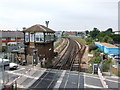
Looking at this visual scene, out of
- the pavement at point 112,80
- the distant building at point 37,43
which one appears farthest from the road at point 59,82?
the distant building at point 37,43

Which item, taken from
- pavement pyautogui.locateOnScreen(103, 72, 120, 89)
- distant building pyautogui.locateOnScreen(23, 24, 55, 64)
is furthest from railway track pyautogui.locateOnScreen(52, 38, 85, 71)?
pavement pyautogui.locateOnScreen(103, 72, 120, 89)

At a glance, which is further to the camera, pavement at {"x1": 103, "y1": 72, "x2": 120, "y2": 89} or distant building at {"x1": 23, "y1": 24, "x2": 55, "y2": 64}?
distant building at {"x1": 23, "y1": 24, "x2": 55, "y2": 64}

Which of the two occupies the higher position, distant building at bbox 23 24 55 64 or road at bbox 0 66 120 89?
distant building at bbox 23 24 55 64

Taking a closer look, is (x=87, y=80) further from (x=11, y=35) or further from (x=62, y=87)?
(x=11, y=35)

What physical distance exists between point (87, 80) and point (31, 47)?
8771mm

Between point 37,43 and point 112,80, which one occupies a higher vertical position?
point 37,43

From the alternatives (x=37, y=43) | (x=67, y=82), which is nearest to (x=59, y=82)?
(x=67, y=82)

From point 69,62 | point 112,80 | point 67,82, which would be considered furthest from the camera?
point 69,62

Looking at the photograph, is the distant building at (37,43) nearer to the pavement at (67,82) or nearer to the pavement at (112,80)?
the pavement at (67,82)

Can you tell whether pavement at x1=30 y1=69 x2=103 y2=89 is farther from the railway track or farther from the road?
the railway track

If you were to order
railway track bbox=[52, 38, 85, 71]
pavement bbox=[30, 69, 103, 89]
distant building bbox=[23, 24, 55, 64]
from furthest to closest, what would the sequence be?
railway track bbox=[52, 38, 85, 71] → distant building bbox=[23, 24, 55, 64] → pavement bbox=[30, 69, 103, 89]

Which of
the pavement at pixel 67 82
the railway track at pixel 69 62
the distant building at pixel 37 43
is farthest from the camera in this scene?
the railway track at pixel 69 62

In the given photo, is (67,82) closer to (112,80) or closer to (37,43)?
(112,80)

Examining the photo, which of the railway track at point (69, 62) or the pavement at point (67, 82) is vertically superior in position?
the railway track at point (69, 62)
